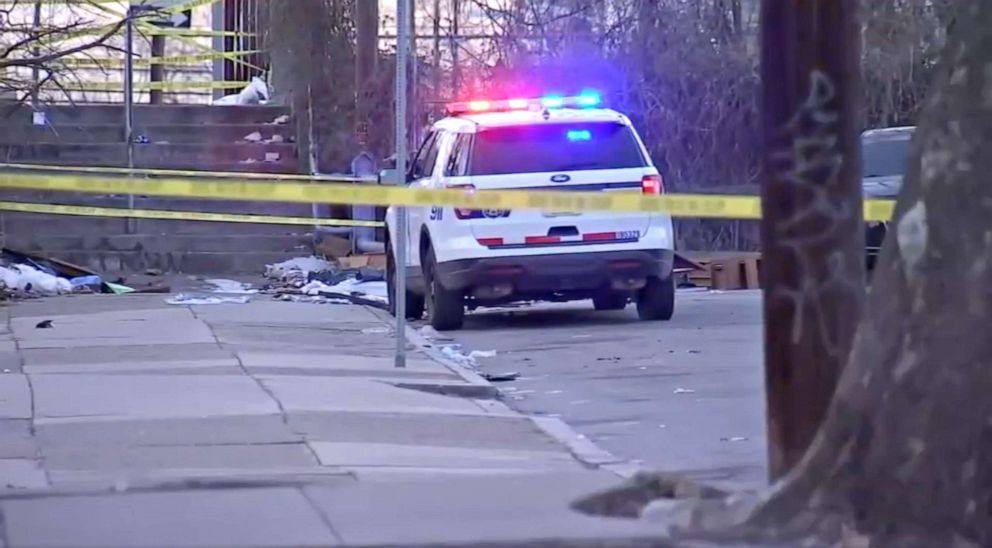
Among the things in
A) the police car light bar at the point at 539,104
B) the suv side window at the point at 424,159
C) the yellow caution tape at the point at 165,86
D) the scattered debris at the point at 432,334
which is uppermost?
the yellow caution tape at the point at 165,86

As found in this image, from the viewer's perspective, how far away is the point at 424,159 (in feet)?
50.8

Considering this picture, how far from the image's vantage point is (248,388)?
10.4 m

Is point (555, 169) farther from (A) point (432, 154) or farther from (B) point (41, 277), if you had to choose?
(B) point (41, 277)

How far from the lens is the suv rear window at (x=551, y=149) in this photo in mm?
13953

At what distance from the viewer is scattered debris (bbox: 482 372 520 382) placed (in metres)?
11.8

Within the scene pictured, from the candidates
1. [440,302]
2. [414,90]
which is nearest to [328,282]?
[440,302]

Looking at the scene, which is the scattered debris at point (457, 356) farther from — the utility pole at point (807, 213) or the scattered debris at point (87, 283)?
the utility pole at point (807, 213)

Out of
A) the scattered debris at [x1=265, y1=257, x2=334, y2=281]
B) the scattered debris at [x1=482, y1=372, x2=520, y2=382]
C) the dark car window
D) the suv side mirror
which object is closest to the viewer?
the scattered debris at [x1=482, y1=372, x2=520, y2=382]

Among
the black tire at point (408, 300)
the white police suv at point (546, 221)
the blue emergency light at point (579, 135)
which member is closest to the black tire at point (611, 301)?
the white police suv at point (546, 221)

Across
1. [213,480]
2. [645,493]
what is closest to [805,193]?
[645,493]

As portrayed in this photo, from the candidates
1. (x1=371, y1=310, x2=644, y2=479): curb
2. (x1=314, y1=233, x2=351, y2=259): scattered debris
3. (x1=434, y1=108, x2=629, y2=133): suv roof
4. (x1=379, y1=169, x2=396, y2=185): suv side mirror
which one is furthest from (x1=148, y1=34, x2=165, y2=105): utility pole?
(x1=371, y1=310, x2=644, y2=479): curb

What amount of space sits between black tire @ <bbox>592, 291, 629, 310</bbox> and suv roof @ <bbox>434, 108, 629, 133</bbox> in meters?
1.47

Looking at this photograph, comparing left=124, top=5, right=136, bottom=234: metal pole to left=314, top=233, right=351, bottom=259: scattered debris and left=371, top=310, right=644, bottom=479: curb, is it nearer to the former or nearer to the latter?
left=314, top=233, right=351, bottom=259: scattered debris

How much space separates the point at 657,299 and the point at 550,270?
1115 mm
